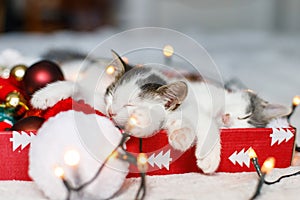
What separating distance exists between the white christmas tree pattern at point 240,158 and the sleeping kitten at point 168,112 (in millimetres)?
45

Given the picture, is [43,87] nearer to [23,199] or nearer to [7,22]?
[23,199]

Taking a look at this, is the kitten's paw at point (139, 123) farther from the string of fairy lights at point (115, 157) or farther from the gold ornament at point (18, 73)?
the gold ornament at point (18, 73)

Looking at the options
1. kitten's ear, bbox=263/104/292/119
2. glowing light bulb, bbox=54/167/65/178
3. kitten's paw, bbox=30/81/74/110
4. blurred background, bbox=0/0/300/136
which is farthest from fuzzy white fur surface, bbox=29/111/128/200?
blurred background, bbox=0/0/300/136

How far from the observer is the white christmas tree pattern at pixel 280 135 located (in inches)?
35.8

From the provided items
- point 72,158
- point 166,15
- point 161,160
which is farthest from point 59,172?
point 166,15

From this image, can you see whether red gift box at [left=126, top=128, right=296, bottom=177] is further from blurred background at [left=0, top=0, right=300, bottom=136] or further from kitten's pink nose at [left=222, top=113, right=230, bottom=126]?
blurred background at [left=0, top=0, right=300, bottom=136]

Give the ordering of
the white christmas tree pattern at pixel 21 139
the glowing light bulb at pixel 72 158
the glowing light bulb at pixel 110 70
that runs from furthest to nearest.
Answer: the glowing light bulb at pixel 110 70 < the white christmas tree pattern at pixel 21 139 < the glowing light bulb at pixel 72 158

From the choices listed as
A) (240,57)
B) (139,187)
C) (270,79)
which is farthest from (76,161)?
(240,57)

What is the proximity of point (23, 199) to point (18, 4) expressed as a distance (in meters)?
3.53

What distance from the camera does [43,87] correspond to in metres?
1.03

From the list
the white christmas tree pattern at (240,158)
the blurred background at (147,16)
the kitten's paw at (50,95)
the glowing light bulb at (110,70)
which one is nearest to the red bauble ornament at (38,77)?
the kitten's paw at (50,95)

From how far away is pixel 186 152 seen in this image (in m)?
0.89

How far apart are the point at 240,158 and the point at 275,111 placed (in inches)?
9.7

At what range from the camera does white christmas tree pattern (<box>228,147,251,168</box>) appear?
91 centimetres
